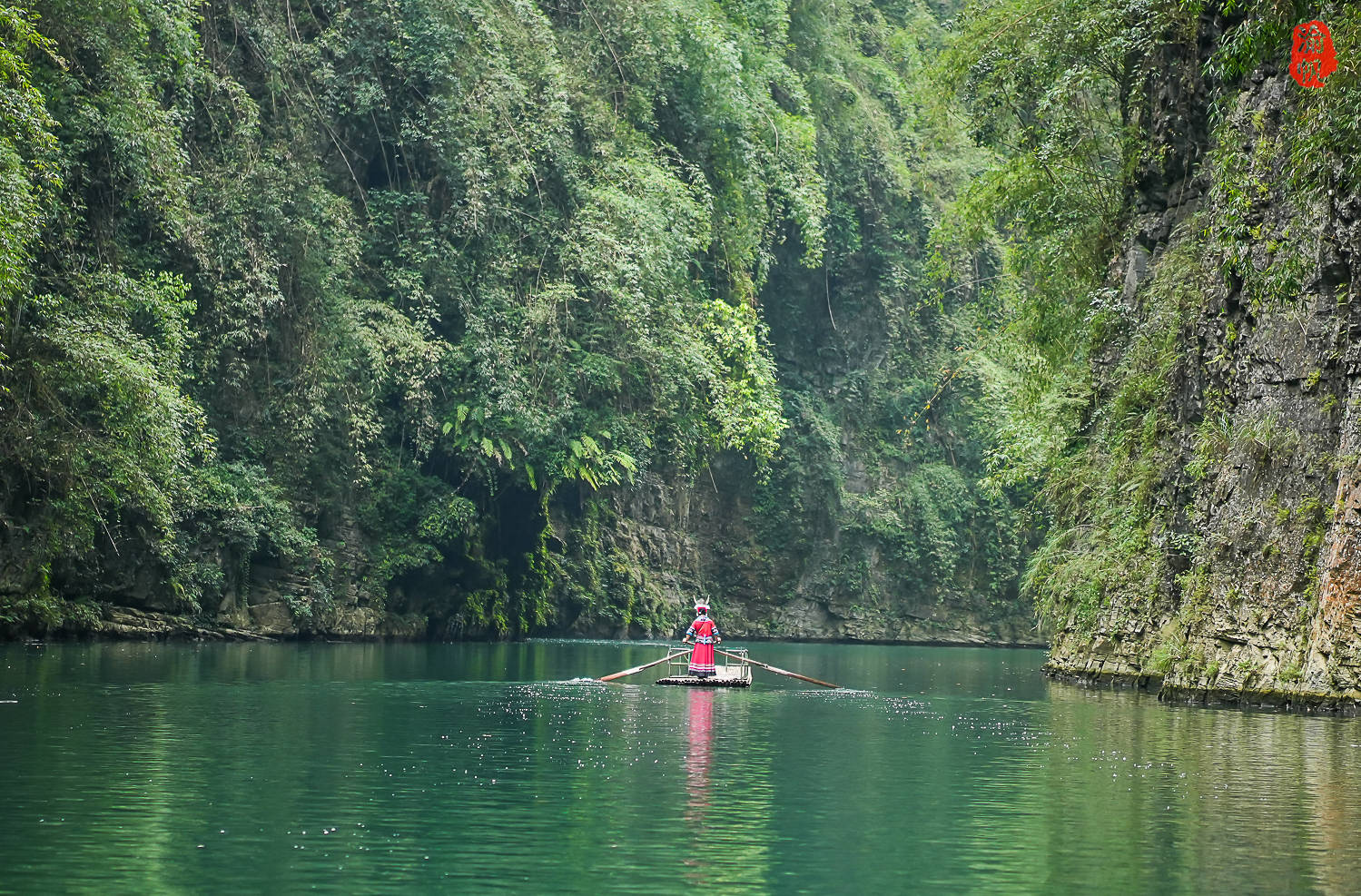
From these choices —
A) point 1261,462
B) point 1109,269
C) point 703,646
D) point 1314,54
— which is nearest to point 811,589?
point 1109,269

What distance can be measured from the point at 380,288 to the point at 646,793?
30236 millimetres

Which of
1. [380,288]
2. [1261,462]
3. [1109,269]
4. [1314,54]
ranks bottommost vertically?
[1261,462]

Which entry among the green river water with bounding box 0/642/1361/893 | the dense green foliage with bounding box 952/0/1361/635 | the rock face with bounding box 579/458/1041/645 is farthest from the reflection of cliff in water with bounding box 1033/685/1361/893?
the rock face with bounding box 579/458/1041/645

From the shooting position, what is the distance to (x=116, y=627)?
35188 mm

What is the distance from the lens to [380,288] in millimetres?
41750

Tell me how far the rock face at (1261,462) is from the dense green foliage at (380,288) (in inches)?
549

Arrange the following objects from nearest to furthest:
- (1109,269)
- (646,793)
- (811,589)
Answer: (646,793), (1109,269), (811,589)

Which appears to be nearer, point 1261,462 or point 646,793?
point 646,793

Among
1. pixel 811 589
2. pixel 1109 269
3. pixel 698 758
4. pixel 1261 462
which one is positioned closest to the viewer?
pixel 698 758

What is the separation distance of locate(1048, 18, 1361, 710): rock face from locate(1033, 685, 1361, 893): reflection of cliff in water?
162 cm

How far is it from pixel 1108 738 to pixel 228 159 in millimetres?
25902

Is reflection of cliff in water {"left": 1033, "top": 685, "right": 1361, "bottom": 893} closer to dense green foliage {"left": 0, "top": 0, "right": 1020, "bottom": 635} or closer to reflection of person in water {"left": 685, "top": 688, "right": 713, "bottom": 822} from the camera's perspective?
reflection of person in water {"left": 685, "top": 688, "right": 713, "bottom": 822}

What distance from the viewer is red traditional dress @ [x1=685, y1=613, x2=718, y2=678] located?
85.7 feet

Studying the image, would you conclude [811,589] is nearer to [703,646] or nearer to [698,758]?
[703,646]
